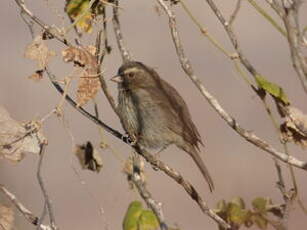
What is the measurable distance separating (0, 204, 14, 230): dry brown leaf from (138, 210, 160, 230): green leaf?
51 cm

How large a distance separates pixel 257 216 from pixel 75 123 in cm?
754

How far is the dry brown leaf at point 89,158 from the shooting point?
4547 mm

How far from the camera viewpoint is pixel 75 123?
450 inches

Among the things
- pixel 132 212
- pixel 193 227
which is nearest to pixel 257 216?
pixel 132 212

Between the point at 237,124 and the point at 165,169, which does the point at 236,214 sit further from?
the point at 237,124

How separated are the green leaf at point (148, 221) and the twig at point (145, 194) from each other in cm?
4

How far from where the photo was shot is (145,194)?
161 inches

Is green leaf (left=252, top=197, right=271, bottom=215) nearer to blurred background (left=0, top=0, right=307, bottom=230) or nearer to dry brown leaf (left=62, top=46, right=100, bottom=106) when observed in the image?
dry brown leaf (left=62, top=46, right=100, bottom=106)

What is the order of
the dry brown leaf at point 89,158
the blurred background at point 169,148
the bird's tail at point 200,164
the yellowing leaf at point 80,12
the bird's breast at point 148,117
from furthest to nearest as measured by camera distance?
the blurred background at point 169,148 < the bird's tail at point 200,164 < the bird's breast at point 148,117 < the dry brown leaf at point 89,158 < the yellowing leaf at point 80,12

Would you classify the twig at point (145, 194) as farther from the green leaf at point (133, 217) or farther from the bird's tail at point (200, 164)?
the bird's tail at point (200, 164)

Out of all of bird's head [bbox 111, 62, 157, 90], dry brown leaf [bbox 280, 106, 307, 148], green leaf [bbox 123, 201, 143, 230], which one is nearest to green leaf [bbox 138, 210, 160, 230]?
green leaf [bbox 123, 201, 143, 230]

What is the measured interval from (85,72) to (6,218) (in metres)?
0.62

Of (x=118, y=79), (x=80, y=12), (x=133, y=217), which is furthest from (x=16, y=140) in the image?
(x=118, y=79)

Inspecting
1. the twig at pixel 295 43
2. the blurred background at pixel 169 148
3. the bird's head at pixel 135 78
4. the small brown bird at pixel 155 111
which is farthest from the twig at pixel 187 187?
the blurred background at pixel 169 148
